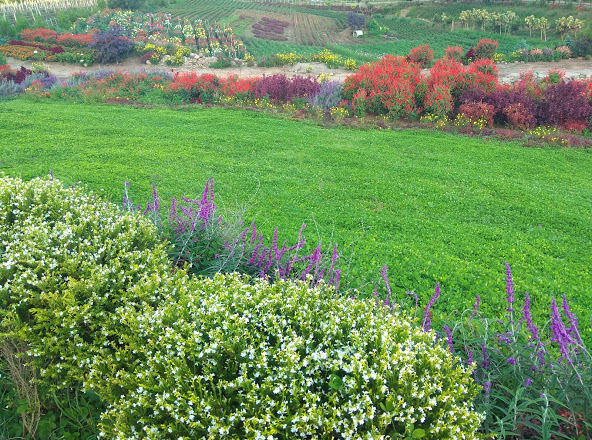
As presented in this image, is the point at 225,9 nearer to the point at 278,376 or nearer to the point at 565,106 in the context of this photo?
the point at 565,106

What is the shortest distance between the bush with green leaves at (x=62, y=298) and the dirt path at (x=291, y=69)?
19.8 meters

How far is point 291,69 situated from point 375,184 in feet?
59.2

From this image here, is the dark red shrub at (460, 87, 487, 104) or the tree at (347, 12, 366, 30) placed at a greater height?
the tree at (347, 12, 366, 30)

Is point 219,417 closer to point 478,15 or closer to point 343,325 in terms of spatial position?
point 343,325

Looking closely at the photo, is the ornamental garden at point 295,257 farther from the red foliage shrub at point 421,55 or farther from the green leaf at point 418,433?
the red foliage shrub at point 421,55

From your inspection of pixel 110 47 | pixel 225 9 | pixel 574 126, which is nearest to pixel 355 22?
pixel 225 9

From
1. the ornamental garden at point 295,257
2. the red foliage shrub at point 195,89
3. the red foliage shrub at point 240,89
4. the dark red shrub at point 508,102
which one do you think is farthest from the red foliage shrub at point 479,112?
the red foliage shrub at point 195,89

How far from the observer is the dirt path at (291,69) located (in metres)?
22.3

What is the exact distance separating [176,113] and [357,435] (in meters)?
13.9

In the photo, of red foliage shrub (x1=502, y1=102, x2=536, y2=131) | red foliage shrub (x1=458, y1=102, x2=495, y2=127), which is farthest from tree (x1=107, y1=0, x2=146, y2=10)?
red foliage shrub (x1=502, y1=102, x2=536, y2=131)

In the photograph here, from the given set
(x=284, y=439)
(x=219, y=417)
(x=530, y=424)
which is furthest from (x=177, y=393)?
(x=530, y=424)

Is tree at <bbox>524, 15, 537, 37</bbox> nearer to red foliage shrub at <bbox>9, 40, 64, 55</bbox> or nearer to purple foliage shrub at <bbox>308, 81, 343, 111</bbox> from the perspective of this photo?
purple foliage shrub at <bbox>308, 81, 343, 111</bbox>

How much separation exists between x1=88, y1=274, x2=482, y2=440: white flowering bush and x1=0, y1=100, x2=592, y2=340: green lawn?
186 cm

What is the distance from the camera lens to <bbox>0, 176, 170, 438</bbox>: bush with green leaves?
9.84ft
